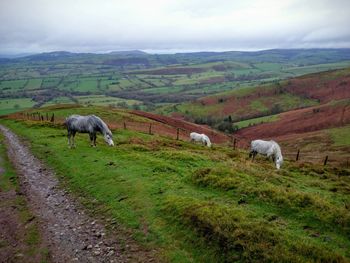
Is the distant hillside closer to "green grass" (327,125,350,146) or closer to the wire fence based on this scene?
"green grass" (327,125,350,146)

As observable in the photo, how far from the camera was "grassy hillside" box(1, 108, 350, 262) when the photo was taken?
11984 millimetres

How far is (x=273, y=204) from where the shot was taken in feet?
51.4

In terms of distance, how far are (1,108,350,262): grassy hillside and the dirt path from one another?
0.85 m

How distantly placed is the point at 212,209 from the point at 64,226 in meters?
6.70

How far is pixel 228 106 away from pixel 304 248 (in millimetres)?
152368

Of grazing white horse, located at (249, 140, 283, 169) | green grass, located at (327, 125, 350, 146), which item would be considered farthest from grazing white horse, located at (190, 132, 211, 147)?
green grass, located at (327, 125, 350, 146)

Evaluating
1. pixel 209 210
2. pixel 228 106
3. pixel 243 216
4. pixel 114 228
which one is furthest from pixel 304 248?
pixel 228 106

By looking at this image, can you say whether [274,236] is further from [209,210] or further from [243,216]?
[209,210]

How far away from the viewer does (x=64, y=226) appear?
49.3 feet

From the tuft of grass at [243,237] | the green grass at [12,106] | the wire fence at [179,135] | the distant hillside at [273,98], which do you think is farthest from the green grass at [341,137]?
the green grass at [12,106]

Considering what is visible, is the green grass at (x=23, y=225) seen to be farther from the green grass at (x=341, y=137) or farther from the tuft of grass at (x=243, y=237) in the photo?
the green grass at (x=341, y=137)

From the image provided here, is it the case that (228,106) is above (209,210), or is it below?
below

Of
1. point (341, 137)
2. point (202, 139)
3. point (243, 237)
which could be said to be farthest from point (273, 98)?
point (243, 237)

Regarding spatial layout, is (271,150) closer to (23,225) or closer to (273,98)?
(23,225)
